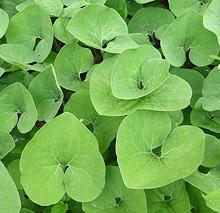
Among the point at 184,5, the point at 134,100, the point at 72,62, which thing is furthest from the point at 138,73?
the point at 184,5

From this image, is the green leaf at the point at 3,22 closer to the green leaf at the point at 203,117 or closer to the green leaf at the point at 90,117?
the green leaf at the point at 90,117

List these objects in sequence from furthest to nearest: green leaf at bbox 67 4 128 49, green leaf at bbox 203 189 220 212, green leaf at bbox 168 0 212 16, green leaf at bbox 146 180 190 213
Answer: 1. green leaf at bbox 168 0 212 16
2. green leaf at bbox 67 4 128 49
3. green leaf at bbox 146 180 190 213
4. green leaf at bbox 203 189 220 212

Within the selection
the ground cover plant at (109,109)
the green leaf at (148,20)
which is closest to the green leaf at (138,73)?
the ground cover plant at (109,109)

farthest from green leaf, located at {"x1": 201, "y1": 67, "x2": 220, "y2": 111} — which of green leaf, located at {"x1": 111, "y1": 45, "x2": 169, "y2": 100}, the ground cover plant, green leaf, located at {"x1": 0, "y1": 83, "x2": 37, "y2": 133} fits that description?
green leaf, located at {"x1": 0, "y1": 83, "x2": 37, "y2": 133}

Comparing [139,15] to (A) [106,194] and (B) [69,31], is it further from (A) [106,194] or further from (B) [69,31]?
(A) [106,194]

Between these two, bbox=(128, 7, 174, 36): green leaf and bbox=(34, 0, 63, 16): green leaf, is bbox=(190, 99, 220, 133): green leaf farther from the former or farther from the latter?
bbox=(34, 0, 63, 16): green leaf
